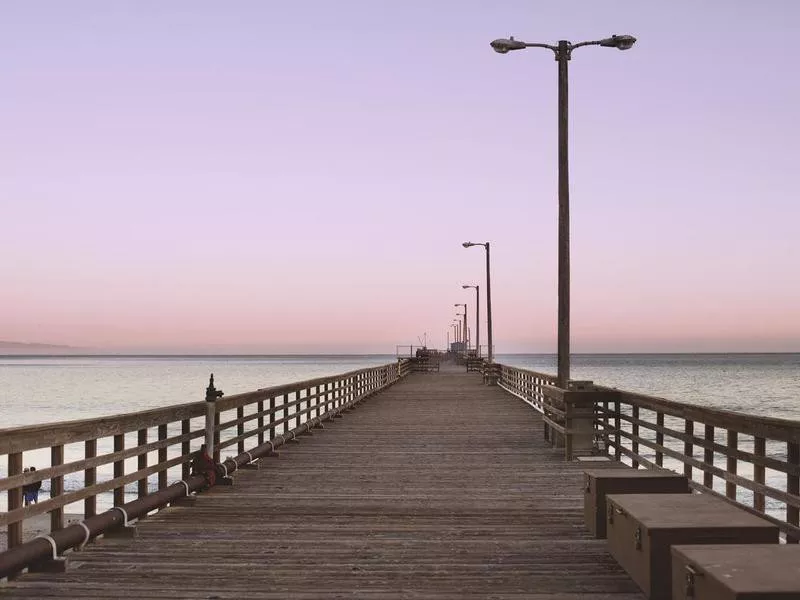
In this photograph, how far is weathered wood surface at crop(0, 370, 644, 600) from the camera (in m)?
6.47

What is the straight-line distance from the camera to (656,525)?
606cm

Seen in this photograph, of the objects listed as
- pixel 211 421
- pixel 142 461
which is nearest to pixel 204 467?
pixel 211 421

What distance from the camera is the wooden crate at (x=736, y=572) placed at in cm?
443

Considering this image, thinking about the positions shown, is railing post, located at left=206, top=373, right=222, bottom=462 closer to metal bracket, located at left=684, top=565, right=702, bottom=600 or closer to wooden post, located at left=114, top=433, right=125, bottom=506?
wooden post, located at left=114, top=433, right=125, bottom=506

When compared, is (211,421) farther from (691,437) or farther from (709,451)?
(709,451)

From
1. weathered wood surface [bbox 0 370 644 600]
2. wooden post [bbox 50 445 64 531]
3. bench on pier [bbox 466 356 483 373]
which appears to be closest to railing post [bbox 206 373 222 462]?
weathered wood surface [bbox 0 370 644 600]

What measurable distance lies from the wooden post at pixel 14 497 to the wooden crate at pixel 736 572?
4.77 metres

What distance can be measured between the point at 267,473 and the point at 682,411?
240 inches

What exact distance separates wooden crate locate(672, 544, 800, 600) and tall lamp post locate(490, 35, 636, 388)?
10583 mm

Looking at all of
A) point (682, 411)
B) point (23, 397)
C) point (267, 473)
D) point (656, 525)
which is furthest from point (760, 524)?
point (23, 397)

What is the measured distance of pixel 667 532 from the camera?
600 centimetres

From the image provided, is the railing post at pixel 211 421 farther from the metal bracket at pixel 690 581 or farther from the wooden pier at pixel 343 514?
the metal bracket at pixel 690 581

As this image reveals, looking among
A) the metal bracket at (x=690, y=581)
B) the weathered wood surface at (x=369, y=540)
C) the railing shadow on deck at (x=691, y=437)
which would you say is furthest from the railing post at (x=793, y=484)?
the metal bracket at (x=690, y=581)

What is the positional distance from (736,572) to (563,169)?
521 inches
